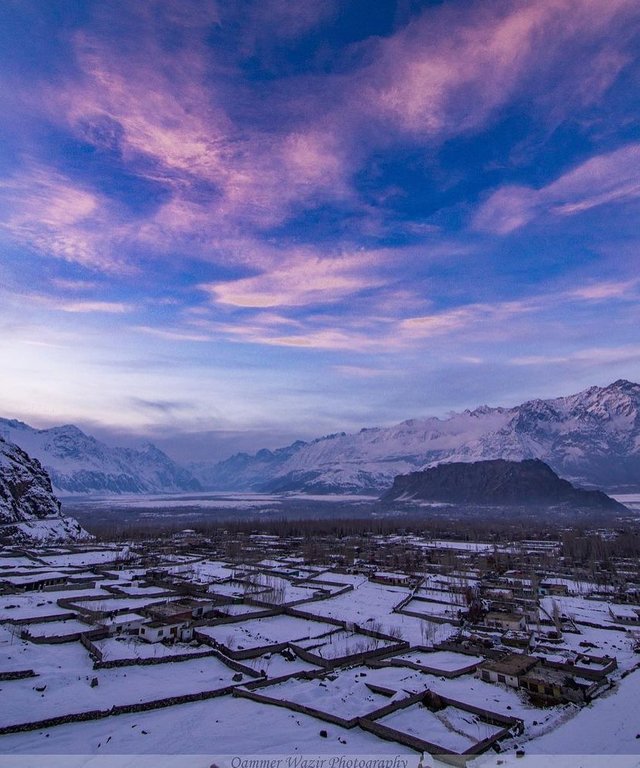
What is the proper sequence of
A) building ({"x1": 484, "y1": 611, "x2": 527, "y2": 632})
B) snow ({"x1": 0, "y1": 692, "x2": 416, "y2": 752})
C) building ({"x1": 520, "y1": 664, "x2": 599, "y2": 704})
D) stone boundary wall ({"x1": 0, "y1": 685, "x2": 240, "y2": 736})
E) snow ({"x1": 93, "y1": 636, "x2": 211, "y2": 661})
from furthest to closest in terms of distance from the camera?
building ({"x1": 484, "y1": 611, "x2": 527, "y2": 632}) → snow ({"x1": 93, "y1": 636, "x2": 211, "y2": 661}) → building ({"x1": 520, "y1": 664, "x2": 599, "y2": 704}) → stone boundary wall ({"x1": 0, "y1": 685, "x2": 240, "y2": 736}) → snow ({"x1": 0, "y1": 692, "x2": 416, "y2": 752})

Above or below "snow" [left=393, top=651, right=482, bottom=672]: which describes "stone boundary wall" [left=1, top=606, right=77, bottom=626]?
above

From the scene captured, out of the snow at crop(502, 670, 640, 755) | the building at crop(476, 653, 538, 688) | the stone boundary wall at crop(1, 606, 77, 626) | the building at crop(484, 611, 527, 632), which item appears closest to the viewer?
the snow at crop(502, 670, 640, 755)

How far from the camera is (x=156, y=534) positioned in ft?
288

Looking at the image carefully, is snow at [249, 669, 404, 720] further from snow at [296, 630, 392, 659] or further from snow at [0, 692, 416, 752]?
snow at [296, 630, 392, 659]

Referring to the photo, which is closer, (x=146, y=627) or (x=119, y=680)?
(x=119, y=680)

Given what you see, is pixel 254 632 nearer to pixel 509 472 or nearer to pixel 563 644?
pixel 563 644

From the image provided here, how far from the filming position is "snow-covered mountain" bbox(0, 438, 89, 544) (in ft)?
234

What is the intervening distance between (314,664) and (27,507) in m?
73.8

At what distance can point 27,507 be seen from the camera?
80.6 meters

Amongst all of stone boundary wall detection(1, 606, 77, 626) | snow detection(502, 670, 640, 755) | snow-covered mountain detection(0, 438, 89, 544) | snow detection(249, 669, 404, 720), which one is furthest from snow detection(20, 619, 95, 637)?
snow-covered mountain detection(0, 438, 89, 544)

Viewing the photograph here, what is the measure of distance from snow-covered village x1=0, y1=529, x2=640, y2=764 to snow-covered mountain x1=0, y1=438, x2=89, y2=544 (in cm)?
2815

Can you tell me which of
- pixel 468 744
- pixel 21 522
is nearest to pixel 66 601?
pixel 468 744

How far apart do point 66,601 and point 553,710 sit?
28.9m

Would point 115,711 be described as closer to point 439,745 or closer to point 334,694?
point 334,694
